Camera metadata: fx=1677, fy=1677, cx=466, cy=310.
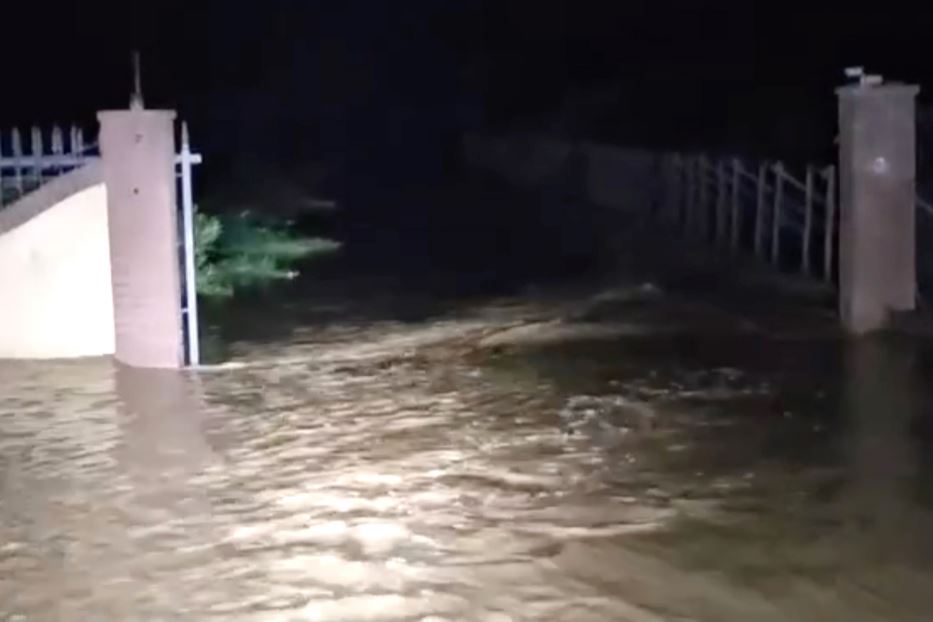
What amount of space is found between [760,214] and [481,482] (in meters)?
10.0

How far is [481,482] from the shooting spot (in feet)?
28.9

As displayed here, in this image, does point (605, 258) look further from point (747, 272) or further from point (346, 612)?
point (346, 612)

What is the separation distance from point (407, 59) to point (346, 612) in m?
48.9

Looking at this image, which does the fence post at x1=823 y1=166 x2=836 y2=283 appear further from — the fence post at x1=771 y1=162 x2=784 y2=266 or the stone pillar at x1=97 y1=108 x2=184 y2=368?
the stone pillar at x1=97 y1=108 x2=184 y2=368

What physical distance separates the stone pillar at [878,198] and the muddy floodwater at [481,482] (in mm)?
561

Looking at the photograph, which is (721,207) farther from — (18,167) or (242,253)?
(18,167)

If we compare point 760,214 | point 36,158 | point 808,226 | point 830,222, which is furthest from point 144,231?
point 760,214

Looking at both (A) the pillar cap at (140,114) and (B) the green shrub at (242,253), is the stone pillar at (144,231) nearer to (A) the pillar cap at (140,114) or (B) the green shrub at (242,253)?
(A) the pillar cap at (140,114)

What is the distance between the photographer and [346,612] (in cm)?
679

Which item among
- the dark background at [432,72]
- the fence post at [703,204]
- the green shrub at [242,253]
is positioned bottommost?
the green shrub at [242,253]

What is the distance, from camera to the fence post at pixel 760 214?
18031 mm

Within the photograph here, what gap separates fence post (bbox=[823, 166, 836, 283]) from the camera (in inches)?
595

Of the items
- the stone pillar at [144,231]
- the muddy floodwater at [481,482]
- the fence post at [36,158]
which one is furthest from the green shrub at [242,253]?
the stone pillar at [144,231]

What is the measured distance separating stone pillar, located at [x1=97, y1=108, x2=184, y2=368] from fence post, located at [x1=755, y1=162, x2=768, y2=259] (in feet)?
25.5
